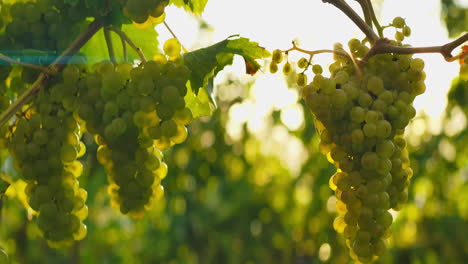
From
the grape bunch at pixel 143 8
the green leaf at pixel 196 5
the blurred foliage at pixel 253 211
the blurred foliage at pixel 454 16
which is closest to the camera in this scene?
the grape bunch at pixel 143 8

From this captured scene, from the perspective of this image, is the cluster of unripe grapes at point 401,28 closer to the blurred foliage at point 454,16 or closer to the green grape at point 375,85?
the green grape at point 375,85

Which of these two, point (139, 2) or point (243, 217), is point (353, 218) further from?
point (243, 217)

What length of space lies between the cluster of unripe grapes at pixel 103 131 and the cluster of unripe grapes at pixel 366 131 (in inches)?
7.5

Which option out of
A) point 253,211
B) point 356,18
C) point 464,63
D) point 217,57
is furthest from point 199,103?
point 253,211

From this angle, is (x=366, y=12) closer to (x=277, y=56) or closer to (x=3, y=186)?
(x=277, y=56)

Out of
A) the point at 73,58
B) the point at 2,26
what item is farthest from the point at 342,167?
the point at 2,26

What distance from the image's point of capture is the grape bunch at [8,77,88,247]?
0.93 metres

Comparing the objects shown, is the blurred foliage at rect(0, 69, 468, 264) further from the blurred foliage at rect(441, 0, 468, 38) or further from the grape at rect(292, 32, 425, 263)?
the grape at rect(292, 32, 425, 263)

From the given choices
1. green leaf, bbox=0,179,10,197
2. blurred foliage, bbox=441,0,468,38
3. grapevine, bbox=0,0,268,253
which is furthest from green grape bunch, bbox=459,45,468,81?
blurred foliage, bbox=441,0,468,38

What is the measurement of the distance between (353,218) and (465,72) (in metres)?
0.23

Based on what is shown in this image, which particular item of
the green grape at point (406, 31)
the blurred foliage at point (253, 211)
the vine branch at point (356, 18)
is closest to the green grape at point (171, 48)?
the vine branch at point (356, 18)

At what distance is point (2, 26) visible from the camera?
40.4 inches

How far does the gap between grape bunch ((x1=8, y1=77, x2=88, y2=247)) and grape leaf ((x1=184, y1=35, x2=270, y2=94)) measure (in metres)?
0.18

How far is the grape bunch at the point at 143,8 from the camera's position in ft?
2.78
